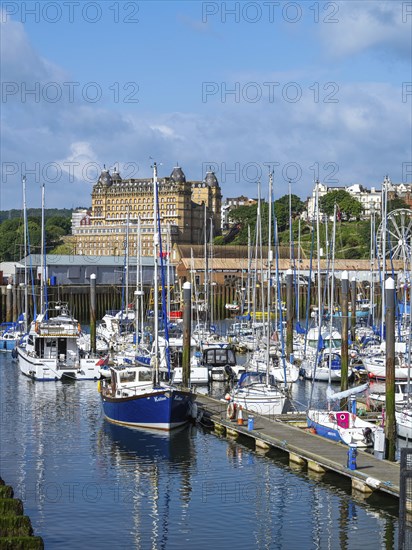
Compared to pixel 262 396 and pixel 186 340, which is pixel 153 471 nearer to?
pixel 262 396

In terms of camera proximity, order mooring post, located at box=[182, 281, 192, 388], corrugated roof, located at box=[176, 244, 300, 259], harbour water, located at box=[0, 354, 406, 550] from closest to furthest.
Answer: harbour water, located at box=[0, 354, 406, 550], mooring post, located at box=[182, 281, 192, 388], corrugated roof, located at box=[176, 244, 300, 259]

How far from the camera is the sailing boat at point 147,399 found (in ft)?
148

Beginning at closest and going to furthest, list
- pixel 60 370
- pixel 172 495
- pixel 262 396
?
pixel 172 495 < pixel 262 396 < pixel 60 370

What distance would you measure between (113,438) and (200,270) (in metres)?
104

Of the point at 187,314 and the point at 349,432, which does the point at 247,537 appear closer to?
the point at 349,432

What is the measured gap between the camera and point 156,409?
149ft

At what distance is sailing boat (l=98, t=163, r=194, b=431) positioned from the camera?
45.2m

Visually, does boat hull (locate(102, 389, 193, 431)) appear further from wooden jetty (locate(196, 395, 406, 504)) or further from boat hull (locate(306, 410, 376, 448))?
boat hull (locate(306, 410, 376, 448))

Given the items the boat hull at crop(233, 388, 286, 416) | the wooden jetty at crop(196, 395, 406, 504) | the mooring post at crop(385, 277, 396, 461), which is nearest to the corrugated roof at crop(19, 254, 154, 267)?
the boat hull at crop(233, 388, 286, 416)

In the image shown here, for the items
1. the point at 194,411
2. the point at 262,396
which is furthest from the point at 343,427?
the point at 194,411

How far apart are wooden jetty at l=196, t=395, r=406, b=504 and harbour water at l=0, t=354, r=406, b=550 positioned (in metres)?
0.49

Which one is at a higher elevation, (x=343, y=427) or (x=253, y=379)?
(x=253, y=379)

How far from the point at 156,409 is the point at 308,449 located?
8213 millimetres

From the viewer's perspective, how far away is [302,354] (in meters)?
70.7
